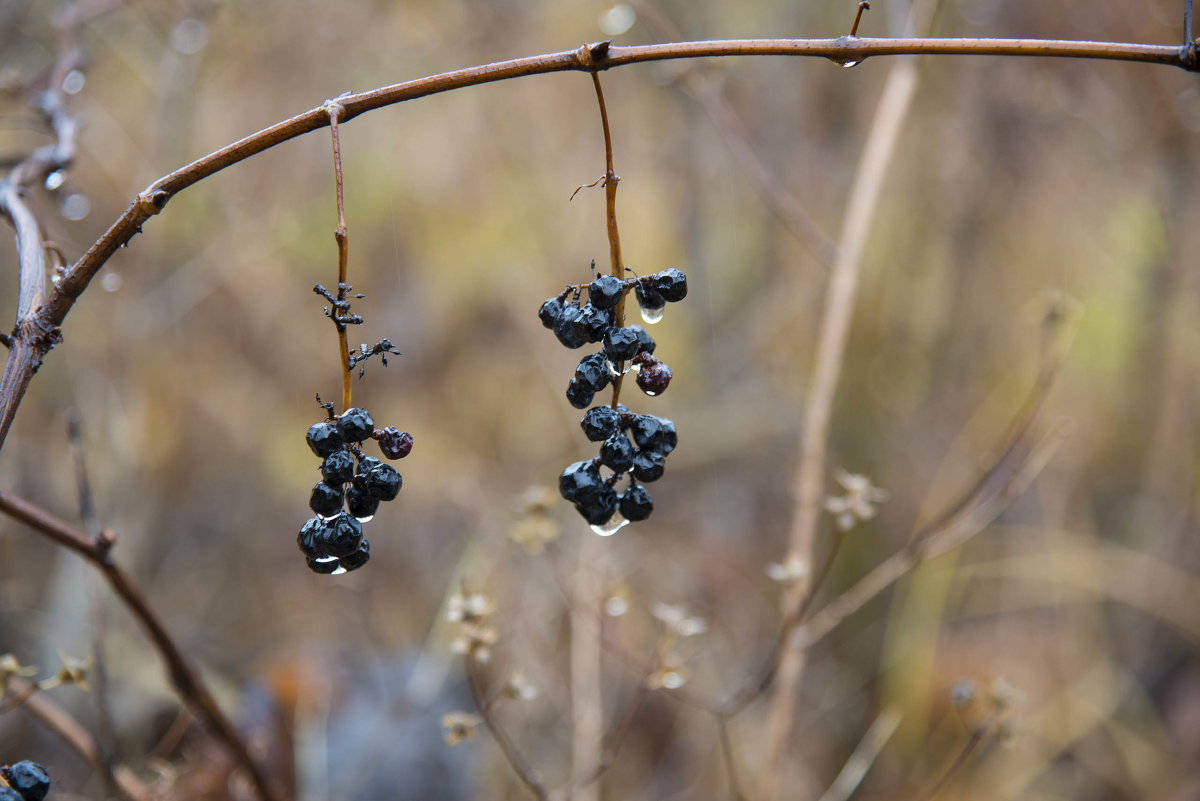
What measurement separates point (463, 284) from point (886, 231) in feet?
8.49

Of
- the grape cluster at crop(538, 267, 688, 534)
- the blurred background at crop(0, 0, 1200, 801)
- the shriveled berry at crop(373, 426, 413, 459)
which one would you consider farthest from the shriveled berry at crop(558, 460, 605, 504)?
the blurred background at crop(0, 0, 1200, 801)

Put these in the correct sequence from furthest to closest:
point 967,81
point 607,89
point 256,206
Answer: point 607,89 < point 256,206 < point 967,81

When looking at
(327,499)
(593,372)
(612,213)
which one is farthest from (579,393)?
(327,499)

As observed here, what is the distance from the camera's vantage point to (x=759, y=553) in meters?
4.45

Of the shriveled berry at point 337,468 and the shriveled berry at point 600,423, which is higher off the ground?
the shriveled berry at point 600,423

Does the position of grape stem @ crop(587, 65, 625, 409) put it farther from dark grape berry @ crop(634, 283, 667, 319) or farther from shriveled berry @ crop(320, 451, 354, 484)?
shriveled berry @ crop(320, 451, 354, 484)

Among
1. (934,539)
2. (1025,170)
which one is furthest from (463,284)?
(934,539)

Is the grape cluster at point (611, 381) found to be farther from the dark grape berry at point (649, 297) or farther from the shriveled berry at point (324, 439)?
the shriveled berry at point (324, 439)

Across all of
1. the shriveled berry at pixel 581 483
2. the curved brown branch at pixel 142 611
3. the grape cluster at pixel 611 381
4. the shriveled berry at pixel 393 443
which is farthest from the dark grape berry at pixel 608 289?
the curved brown branch at pixel 142 611

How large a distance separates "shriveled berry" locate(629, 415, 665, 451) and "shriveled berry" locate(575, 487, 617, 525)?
0.27ft

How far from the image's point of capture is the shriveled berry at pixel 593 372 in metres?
1.03

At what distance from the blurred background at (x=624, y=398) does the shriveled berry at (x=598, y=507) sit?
4.82 ft

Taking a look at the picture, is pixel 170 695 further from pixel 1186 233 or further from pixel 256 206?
pixel 1186 233

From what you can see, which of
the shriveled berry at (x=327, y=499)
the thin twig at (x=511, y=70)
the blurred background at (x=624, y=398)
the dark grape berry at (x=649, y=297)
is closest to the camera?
the thin twig at (x=511, y=70)
